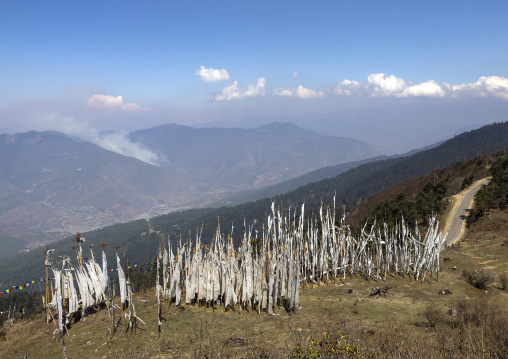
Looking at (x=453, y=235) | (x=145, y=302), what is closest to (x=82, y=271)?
(x=145, y=302)

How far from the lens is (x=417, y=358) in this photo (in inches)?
272

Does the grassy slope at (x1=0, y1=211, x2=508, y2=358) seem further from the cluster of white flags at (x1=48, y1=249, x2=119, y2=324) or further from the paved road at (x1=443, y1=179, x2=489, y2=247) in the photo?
the paved road at (x1=443, y1=179, x2=489, y2=247)

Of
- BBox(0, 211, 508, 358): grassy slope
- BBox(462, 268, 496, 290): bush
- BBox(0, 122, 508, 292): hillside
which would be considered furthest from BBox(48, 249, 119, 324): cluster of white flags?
BBox(0, 122, 508, 292): hillside

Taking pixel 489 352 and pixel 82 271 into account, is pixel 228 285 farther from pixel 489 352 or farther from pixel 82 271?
pixel 489 352

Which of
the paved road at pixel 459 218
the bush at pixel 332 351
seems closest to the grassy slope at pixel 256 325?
the bush at pixel 332 351

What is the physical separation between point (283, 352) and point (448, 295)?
39.3ft

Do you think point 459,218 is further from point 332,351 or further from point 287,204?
point 287,204

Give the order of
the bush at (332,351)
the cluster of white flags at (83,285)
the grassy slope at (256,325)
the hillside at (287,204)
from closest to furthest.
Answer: the bush at (332,351) → the grassy slope at (256,325) → the cluster of white flags at (83,285) → the hillside at (287,204)

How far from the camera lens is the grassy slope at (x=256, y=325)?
1058 cm

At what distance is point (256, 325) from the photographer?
13.1 metres

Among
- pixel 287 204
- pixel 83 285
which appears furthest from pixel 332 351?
pixel 287 204

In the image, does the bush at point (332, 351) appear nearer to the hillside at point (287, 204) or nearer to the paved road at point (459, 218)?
the paved road at point (459, 218)

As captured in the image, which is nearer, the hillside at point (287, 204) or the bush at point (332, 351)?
the bush at point (332, 351)

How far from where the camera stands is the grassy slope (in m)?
10.6
